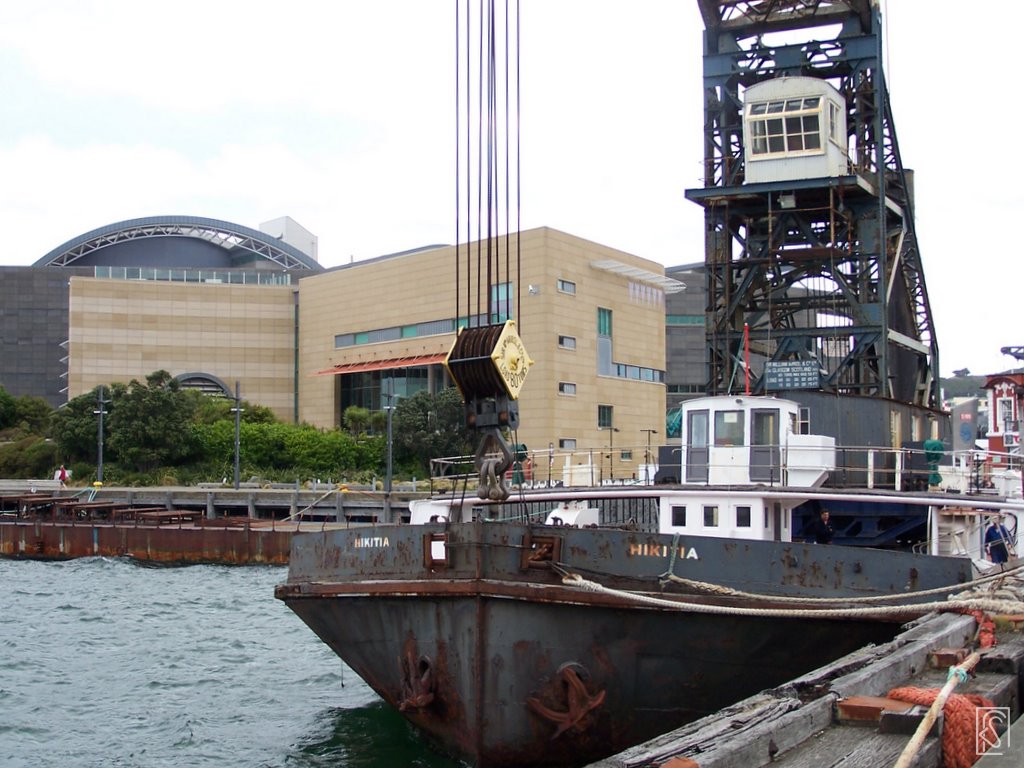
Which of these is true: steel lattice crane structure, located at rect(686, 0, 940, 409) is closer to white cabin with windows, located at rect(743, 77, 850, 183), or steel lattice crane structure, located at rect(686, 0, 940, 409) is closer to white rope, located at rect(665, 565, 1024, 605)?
white cabin with windows, located at rect(743, 77, 850, 183)

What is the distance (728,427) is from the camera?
17406 mm

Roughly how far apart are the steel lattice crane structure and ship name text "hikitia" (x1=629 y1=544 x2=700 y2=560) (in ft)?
43.9

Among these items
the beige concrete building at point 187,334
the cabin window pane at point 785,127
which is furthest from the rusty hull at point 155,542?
the beige concrete building at point 187,334

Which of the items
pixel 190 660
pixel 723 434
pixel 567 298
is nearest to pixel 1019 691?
pixel 723 434

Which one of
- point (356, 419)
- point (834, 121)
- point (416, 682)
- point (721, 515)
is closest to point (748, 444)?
point (721, 515)

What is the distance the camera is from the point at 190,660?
2166cm

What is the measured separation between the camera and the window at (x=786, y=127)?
27172mm

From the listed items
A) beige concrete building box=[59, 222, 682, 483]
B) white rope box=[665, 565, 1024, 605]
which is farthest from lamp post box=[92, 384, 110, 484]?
white rope box=[665, 565, 1024, 605]

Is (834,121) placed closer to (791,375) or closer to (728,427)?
(791,375)

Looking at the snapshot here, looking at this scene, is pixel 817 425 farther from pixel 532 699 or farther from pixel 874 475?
pixel 532 699

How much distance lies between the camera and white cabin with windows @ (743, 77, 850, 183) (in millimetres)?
27188

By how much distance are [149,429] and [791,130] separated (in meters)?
45.2

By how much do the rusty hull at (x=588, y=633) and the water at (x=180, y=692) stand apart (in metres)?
1.73

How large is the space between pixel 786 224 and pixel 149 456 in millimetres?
44558
